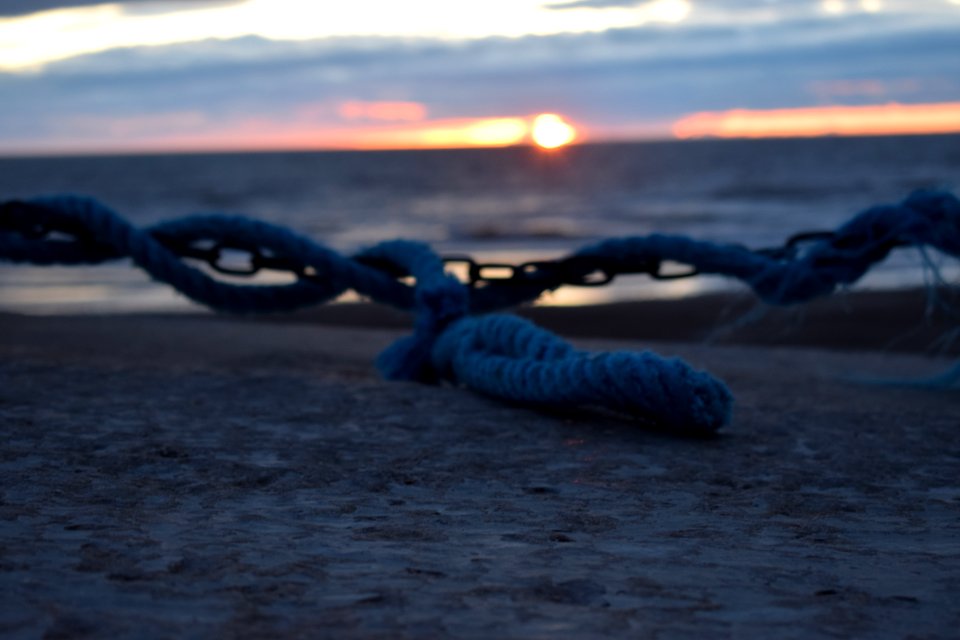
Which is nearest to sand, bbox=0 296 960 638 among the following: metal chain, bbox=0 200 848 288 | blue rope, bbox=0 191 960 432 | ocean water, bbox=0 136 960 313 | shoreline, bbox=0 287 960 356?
blue rope, bbox=0 191 960 432

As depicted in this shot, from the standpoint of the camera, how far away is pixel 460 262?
3.13 m

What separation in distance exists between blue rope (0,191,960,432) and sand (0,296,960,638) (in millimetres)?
116

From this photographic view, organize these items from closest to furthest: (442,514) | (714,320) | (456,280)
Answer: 1. (442,514)
2. (456,280)
3. (714,320)

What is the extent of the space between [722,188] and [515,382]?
2875 centimetres

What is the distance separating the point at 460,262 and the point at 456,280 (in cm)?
17

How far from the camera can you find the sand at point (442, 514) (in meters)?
1.27

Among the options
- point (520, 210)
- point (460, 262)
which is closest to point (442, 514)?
point (460, 262)

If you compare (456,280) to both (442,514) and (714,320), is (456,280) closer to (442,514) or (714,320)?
(442,514)

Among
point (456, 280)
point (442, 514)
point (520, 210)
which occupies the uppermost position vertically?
point (520, 210)

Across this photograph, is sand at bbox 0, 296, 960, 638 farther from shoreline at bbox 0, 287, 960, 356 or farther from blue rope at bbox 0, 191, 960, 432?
shoreline at bbox 0, 287, 960, 356

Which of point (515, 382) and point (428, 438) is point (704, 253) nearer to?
point (515, 382)

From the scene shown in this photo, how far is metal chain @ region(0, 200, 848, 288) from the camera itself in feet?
10.1

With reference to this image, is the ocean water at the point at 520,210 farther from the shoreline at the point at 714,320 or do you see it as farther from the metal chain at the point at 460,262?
the metal chain at the point at 460,262

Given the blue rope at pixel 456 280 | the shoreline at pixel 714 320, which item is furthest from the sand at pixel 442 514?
the shoreline at pixel 714 320
